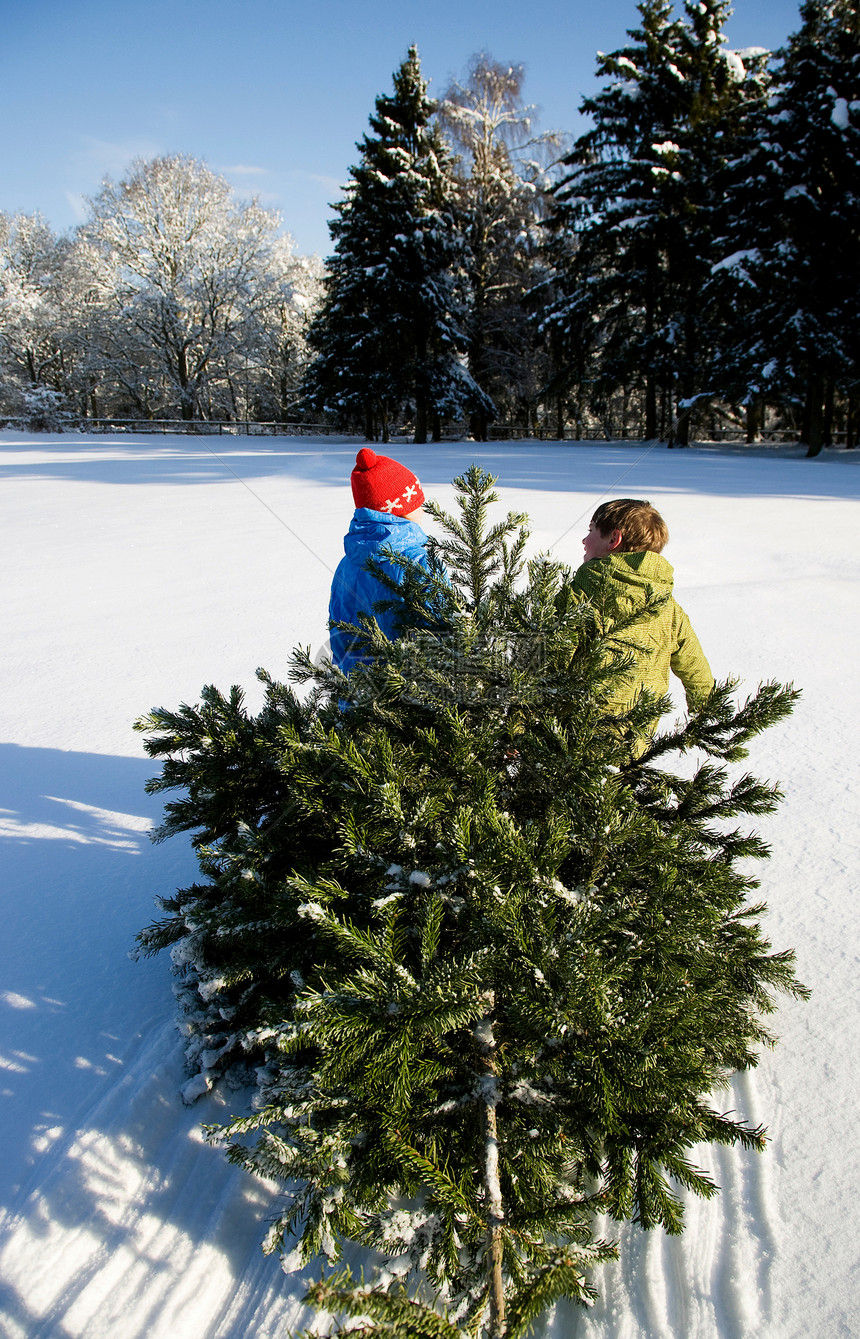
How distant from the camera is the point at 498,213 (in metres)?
26.9

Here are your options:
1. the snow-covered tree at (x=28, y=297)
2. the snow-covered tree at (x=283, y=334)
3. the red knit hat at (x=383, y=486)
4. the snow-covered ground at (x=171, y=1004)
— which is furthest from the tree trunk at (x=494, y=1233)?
the snow-covered tree at (x=28, y=297)

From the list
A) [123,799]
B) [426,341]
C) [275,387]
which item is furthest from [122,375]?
[123,799]

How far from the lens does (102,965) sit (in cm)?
237

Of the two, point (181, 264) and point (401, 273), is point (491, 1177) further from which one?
point (181, 264)

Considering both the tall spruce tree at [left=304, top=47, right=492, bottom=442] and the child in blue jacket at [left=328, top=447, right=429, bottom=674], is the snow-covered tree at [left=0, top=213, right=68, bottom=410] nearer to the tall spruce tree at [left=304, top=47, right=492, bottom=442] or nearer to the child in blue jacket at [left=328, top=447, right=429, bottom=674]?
the tall spruce tree at [left=304, top=47, right=492, bottom=442]

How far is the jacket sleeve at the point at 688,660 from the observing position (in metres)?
2.41

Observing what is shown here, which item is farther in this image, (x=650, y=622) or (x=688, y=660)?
(x=688, y=660)

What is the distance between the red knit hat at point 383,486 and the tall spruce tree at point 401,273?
23.0 m

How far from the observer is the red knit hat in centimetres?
255

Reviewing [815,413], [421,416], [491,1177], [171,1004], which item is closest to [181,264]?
[421,416]

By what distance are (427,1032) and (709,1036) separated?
772 mm

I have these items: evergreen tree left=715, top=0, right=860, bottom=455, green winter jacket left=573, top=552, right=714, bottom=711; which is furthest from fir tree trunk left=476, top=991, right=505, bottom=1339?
evergreen tree left=715, top=0, right=860, bottom=455

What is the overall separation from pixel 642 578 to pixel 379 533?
0.95m

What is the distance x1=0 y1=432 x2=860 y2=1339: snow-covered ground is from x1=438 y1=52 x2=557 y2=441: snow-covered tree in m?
21.7
